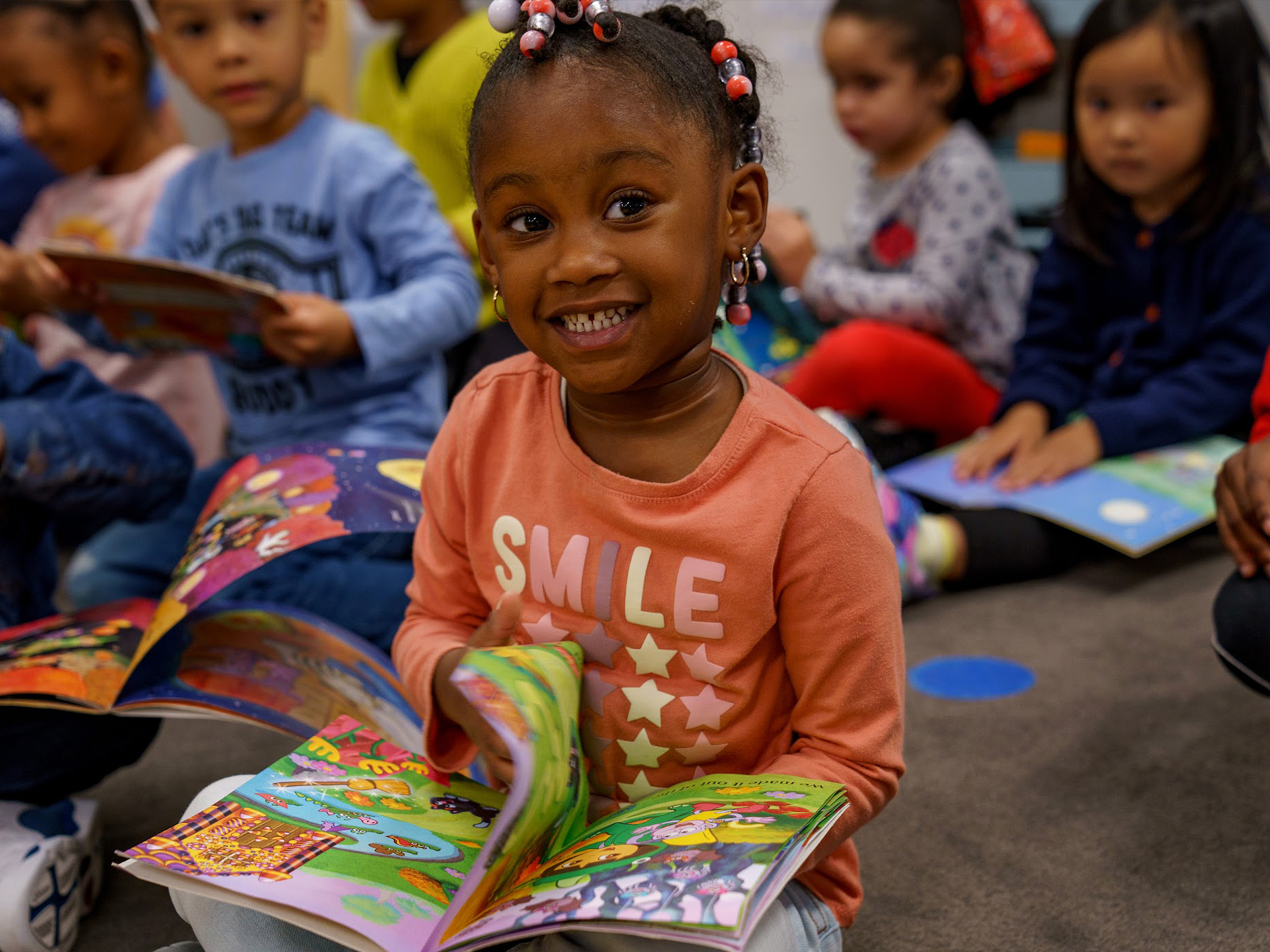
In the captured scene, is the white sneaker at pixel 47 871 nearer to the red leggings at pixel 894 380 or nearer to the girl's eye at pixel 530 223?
the girl's eye at pixel 530 223

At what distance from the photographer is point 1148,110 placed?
4.58ft

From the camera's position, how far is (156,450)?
1077 millimetres

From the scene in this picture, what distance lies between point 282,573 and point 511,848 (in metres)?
0.68

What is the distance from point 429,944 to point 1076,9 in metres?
2.05

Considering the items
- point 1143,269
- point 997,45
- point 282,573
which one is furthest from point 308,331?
point 997,45

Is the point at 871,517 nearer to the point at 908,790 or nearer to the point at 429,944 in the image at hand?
the point at 429,944

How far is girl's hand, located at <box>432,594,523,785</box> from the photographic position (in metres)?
0.62

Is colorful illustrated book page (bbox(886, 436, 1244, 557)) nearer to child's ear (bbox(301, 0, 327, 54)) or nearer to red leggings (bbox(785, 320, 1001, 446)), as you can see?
red leggings (bbox(785, 320, 1001, 446))

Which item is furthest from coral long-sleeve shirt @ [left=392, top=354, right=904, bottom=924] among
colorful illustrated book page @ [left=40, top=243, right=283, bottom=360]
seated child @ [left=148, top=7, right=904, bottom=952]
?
colorful illustrated book page @ [left=40, top=243, right=283, bottom=360]

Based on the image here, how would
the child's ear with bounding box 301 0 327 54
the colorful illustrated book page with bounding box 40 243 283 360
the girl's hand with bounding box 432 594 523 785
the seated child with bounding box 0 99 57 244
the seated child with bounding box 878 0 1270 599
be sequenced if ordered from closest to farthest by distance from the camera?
the girl's hand with bounding box 432 594 523 785 → the colorful illustrated book page with bounding box 40 243 283 360 → the child's ear with bounding box 301 0 327 54 → the seated child with bounding box 878 0 1270 599 → the seated child with bounding box 0 99 57 244

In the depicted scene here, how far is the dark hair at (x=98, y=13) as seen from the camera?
143 centimetres

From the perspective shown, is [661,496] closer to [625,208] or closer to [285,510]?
[625,208]

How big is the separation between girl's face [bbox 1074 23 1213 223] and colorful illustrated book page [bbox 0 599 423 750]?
1.06 metres

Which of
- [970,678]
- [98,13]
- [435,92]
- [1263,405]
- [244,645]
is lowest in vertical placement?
[970,678]
